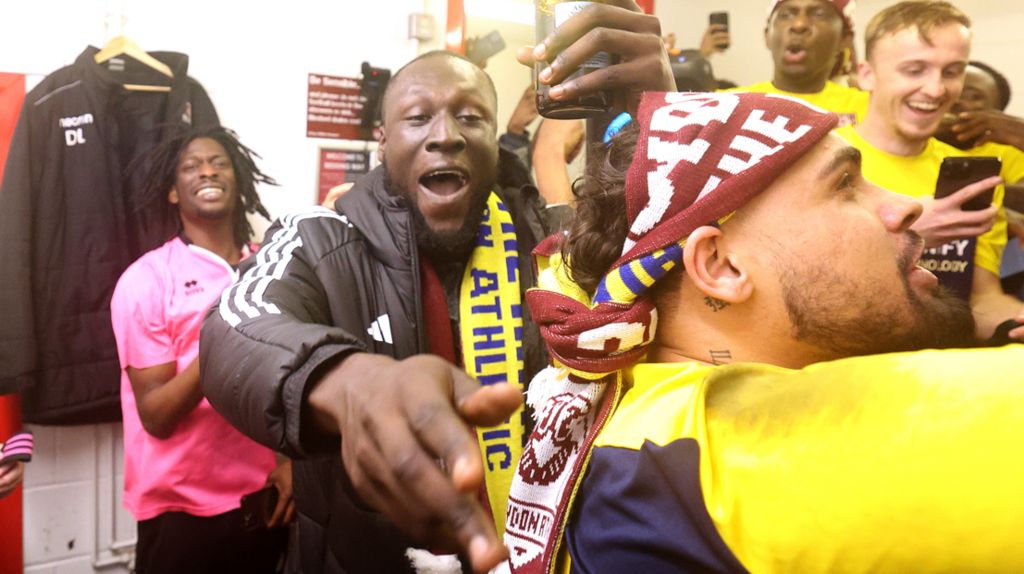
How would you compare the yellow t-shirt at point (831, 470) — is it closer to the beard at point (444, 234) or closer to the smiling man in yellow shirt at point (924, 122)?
the beard at point (444, 234)

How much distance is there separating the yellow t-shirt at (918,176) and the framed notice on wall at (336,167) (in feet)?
7.32

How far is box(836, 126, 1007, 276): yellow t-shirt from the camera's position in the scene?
2.10 meters

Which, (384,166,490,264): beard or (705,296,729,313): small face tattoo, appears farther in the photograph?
(384,166,490,264): beard

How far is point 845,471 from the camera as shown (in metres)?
0.67

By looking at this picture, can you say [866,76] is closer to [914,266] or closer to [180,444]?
[914,266]

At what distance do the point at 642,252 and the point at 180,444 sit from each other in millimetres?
2058

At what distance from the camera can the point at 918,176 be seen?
2133mm

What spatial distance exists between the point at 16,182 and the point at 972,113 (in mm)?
3527

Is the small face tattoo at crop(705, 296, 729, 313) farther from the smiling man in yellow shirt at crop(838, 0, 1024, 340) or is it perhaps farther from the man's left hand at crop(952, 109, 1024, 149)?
the man's left hand at crop(952, 109, 1024, 149)

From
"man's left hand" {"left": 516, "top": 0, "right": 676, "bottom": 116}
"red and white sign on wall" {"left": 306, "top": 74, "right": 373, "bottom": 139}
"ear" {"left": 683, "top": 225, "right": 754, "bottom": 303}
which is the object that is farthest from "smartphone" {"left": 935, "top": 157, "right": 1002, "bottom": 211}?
"red and white sign on wall" {"left": 306, "top": 74, "right": 373, "bottom": 139}

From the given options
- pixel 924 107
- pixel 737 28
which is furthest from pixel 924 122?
pixel 737 28

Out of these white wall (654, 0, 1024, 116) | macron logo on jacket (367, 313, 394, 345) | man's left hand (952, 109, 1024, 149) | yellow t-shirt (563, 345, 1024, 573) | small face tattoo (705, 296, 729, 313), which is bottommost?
macron logo on jacket (367, 313, 394, 345)

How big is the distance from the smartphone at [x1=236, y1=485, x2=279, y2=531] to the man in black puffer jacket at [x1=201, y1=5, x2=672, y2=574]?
85 cm

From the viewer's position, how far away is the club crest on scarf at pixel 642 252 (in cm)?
99
